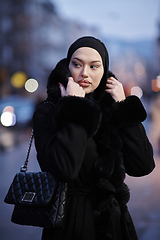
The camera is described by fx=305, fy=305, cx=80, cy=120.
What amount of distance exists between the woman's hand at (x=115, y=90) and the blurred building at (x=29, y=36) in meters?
35.8

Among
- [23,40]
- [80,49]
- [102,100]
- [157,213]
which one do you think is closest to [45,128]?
[102,100]

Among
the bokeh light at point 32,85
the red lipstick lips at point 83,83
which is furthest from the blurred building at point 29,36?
the red lipstick lips at point 83,83

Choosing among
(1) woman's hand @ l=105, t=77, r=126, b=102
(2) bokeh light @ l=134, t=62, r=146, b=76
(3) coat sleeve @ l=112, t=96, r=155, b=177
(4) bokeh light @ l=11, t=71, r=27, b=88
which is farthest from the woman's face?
(2) bokeh light @ l=134, t=62, r=146, b=76

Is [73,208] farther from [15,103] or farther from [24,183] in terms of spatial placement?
[15,103]

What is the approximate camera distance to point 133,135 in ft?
6.55

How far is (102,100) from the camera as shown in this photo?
2158 millimetres

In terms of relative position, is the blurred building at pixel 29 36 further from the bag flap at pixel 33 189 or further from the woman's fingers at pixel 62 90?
the bag flap at pixel 33 189

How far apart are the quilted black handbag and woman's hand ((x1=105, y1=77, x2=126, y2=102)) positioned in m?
0.72

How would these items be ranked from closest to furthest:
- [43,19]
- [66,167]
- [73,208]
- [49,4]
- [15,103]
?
[66,167]
[73,208]
[15,103]
[43,19]
[49,4]

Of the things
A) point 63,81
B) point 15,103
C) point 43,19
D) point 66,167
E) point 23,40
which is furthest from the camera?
point 43,19

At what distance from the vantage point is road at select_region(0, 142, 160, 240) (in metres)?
3.91

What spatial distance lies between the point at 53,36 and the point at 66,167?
5760cm

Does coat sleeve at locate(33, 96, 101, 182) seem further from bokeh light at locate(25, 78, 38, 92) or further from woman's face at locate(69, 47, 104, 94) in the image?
bokeh light at locate(25, 78, 38, 92)

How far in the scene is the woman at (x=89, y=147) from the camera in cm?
180
